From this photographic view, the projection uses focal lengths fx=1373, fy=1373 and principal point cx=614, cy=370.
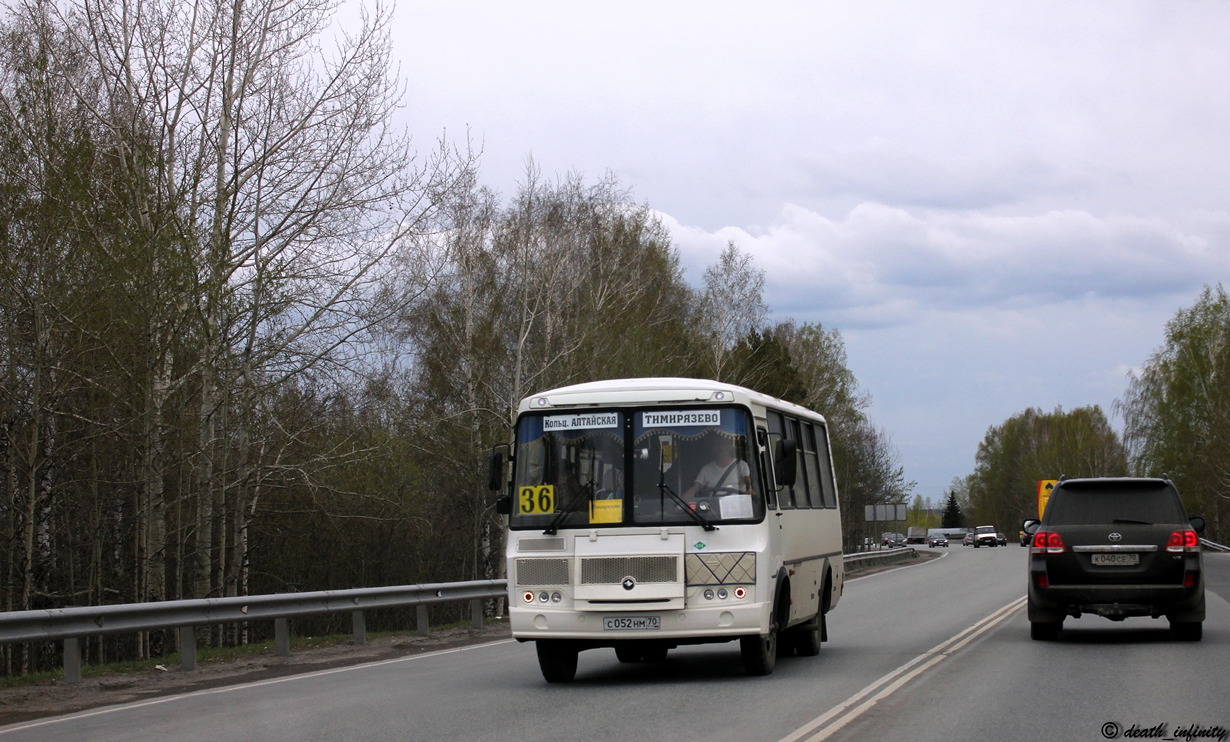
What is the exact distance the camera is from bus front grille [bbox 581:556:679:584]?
12.1 metres

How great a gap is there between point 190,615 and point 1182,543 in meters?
10.6

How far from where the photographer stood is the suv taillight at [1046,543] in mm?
14883

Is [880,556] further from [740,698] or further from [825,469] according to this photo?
[740,698]

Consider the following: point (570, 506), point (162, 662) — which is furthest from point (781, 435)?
point (162, 662)

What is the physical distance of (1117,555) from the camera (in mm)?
14688

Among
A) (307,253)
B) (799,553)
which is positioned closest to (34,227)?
(307,253)

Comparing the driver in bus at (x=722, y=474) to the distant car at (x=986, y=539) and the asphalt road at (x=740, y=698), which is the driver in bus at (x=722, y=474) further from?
the distant car at (x=986, y=539)

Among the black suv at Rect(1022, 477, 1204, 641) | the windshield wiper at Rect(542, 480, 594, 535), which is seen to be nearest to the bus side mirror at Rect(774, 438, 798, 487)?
the windshield wiper at Rect(542, 480, 594, 535)

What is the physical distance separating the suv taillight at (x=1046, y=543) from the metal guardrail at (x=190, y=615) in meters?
8.35

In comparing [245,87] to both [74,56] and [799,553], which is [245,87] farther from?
[799,553]

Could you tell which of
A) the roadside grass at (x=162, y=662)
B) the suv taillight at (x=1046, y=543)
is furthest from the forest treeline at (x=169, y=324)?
the suv taillight at (x=1046, y=543)

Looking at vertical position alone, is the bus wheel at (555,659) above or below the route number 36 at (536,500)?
below

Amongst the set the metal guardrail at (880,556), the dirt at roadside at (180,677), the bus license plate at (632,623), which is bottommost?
the metal guardrail at (880,556)

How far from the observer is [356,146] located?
867 inches
